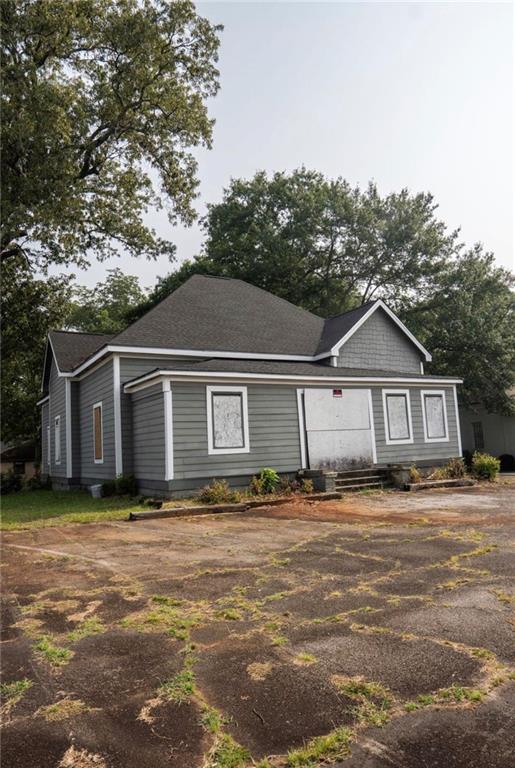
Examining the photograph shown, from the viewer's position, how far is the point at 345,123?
41.8 ft

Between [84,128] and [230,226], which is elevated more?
[230,226]

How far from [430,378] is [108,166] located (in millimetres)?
14983

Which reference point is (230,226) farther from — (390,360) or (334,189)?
(390,360)

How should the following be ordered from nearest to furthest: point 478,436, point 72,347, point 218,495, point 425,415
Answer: point 218,495 → point 425,415 → point 72,347 → point 478,436

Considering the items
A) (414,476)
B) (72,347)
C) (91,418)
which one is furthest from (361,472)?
(72,347)

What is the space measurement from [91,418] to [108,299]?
2999 centimetres

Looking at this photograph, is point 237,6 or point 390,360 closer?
point 237,6

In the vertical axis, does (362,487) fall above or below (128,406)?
below

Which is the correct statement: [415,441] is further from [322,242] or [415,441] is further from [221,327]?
[322,242]

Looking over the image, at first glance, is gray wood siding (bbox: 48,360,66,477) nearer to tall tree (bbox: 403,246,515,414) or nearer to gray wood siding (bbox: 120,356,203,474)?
gray wood siding (bbox: 120,356,203,474)

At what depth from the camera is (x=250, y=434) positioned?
14070 millimetres

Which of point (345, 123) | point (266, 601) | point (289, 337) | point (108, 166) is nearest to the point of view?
point (266, 601)

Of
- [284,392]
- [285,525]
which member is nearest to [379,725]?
[285,525]

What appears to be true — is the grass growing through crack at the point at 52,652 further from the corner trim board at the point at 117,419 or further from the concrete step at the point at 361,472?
the concrete step at the point at 361,472
